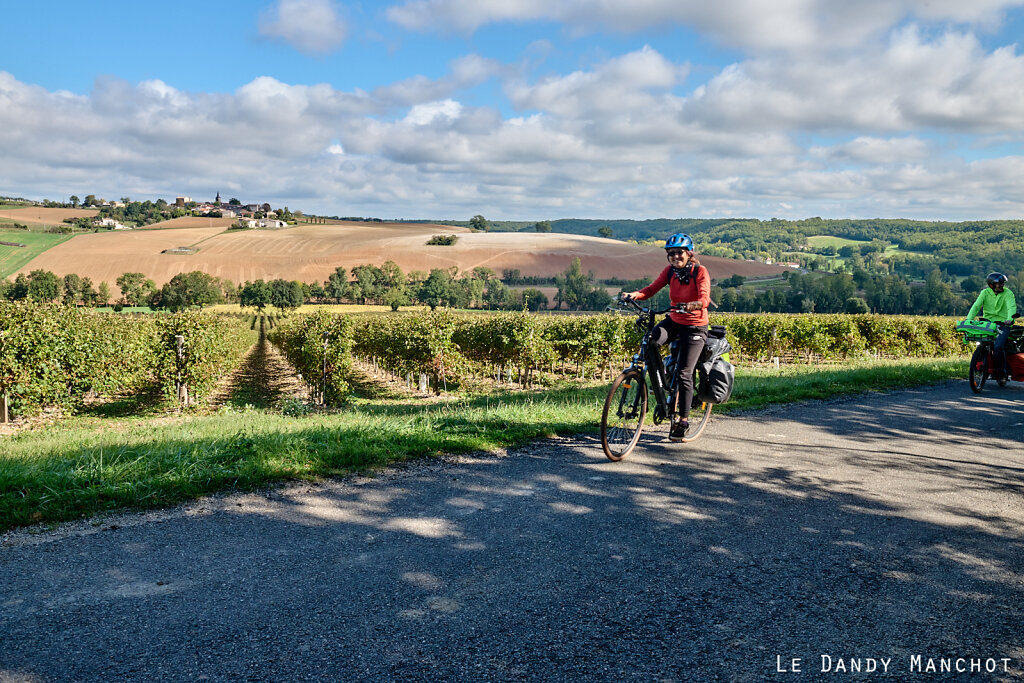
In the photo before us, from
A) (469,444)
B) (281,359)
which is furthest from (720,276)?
(469,444)

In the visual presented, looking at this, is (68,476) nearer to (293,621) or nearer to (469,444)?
(293,621)

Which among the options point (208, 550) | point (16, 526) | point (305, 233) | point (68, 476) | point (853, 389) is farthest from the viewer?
point (305, 233)

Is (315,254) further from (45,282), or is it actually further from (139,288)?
(45,282)

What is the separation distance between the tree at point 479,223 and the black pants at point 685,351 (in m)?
142

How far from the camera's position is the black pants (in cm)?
589

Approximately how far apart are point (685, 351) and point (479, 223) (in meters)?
149

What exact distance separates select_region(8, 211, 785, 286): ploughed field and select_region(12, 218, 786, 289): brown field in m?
0.13

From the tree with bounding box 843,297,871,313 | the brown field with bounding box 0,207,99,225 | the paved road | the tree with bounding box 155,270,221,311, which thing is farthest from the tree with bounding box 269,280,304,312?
the paved road

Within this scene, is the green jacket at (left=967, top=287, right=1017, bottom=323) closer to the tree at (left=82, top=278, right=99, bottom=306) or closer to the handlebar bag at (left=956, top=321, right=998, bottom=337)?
the handlebar bag at (left=956, top=321, right=998, bottom=337)

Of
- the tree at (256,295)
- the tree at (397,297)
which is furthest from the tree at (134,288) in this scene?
the tree at (397,297)

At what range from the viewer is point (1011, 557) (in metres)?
3.52

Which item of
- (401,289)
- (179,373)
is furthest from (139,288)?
(179,373)

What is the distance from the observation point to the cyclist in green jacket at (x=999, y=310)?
10.0 m

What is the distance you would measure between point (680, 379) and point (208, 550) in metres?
4.18
